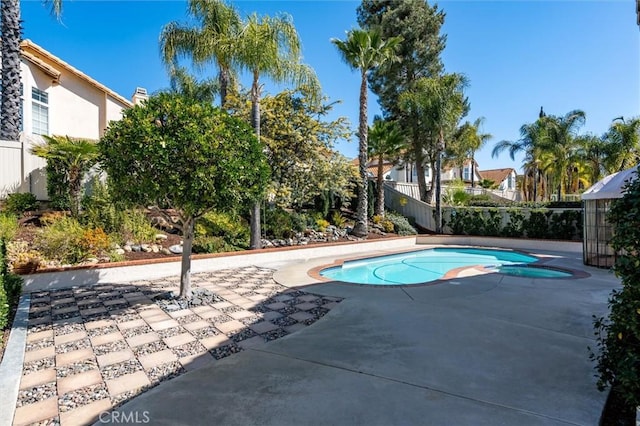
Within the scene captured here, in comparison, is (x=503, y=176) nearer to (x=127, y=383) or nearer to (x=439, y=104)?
(x=439, y=104)

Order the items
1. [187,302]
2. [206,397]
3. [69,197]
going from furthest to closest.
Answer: [69,197]
[187,302]
[206,397]

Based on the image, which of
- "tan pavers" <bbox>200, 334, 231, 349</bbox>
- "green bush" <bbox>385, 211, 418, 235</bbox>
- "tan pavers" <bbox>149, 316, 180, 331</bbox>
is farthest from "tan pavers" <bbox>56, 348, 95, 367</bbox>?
"green bush" <bbox>385, 211, 418, 235</bbox>

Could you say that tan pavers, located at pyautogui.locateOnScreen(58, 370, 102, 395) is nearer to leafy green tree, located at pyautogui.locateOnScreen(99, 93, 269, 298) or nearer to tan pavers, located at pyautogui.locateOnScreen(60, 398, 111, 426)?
tan pavers, located at pyautogui.locateOnScreen(60, 398, 111, 426)

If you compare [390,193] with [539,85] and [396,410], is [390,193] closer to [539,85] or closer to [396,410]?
[539,85]

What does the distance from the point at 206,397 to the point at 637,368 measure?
3384 mm

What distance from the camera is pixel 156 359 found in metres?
3.80

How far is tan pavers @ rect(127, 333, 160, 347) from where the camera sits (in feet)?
13.9

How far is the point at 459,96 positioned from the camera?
1725 cm

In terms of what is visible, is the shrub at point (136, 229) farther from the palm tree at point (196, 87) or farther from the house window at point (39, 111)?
the house window at point (39, 111)

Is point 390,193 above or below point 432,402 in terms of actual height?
above

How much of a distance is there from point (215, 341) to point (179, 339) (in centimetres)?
50

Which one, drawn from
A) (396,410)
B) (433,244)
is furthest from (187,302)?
(433,244)

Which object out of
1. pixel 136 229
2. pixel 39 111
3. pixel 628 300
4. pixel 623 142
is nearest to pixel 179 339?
pixel 628 300

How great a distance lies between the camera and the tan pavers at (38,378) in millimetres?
3236
